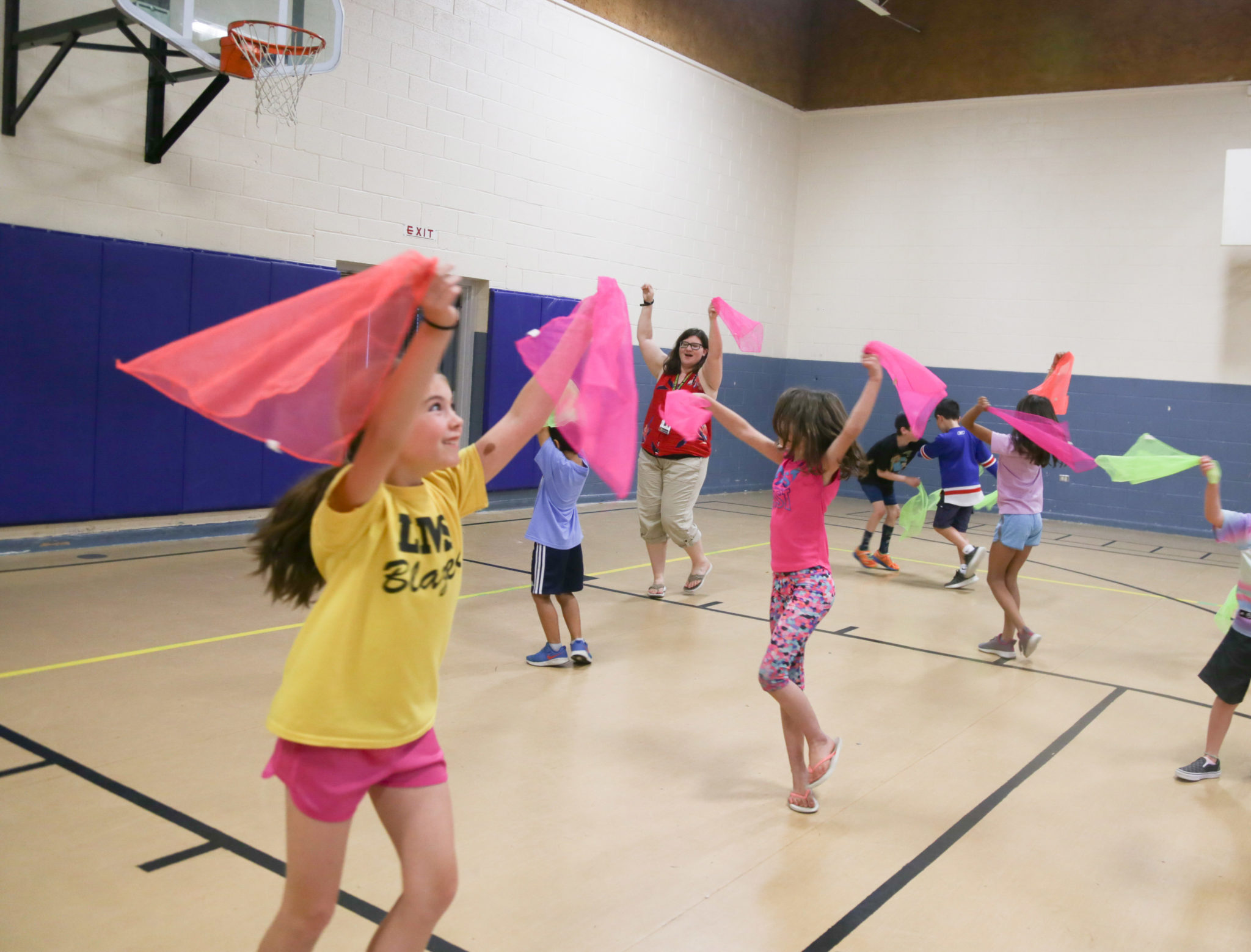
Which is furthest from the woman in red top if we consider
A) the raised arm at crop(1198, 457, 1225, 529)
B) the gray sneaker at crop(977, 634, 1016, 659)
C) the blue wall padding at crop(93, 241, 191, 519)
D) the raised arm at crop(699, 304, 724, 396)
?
the blue wall padding at crop(93, 241, 191, 519)

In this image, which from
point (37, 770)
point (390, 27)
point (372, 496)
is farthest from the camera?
point (390, 27)

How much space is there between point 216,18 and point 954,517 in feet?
21.1

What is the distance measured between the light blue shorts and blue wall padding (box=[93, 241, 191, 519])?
5.83 m

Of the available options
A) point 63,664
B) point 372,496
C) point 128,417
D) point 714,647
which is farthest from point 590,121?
point 372,496

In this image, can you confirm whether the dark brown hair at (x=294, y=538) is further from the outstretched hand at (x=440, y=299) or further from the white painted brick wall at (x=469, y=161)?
the white painted brick wall at (x=469, y=161)

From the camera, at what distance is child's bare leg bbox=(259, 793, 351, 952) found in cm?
179

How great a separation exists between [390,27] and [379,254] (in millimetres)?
1959

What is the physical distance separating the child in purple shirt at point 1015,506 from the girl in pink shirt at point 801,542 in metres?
2.16

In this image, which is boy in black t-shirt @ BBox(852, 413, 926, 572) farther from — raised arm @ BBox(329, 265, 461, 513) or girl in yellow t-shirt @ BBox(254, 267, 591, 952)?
raised arm @ BBox(329, 265, 461, 513)

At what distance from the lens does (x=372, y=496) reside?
1.80m

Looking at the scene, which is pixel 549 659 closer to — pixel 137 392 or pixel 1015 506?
pixel 1015 506

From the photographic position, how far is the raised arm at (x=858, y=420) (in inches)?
131

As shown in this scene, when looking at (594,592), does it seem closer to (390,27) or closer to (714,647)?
(714,647)

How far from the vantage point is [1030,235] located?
41.5ft
